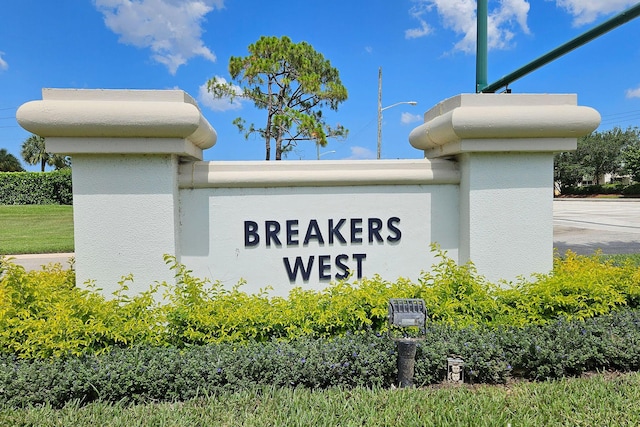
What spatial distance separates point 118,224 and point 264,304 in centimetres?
143

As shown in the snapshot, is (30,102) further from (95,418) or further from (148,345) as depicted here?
(95,418)

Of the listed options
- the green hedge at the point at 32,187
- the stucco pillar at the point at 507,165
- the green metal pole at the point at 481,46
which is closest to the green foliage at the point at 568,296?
the stucco pillar at the point at 507,165

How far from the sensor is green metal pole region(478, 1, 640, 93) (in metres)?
4.52

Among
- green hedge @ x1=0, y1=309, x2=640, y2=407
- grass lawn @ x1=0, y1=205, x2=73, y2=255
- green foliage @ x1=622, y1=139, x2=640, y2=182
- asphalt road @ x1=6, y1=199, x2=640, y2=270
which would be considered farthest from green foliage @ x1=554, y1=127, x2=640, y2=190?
green hedge @ x1=0, y1=309, x2=640, y2=407

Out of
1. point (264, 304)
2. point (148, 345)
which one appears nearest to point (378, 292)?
point (264, 304)

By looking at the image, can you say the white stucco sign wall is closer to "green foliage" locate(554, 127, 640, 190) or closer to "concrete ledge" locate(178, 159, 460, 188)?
"concrete ledge" locate(178, 159, 460, 188)

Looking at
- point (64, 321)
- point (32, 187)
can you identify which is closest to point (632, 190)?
point (64, 321)

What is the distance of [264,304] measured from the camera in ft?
11.3

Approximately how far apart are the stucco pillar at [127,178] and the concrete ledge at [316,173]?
244 millimetres

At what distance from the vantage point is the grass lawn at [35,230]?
44.4ft

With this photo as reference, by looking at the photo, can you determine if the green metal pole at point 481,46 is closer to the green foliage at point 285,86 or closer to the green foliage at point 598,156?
the green foliage at point 285,86

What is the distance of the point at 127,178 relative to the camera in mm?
3520

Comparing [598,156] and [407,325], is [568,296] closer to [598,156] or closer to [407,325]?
[407,325]

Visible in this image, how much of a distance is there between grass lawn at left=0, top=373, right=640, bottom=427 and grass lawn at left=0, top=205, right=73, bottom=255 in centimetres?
1281
